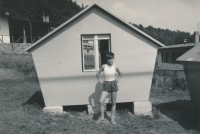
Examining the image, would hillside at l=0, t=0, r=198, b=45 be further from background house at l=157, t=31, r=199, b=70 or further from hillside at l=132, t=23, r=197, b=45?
background house at l=157, t=31, r=199, b=70

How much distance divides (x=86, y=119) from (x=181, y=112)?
361cm

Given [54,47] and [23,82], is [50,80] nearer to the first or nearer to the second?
[54,47]

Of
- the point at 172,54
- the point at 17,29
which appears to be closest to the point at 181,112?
the point at 172,54

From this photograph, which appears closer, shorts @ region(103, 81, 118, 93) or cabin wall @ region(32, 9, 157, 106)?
shorts @ region(103, 81, 118, 93)

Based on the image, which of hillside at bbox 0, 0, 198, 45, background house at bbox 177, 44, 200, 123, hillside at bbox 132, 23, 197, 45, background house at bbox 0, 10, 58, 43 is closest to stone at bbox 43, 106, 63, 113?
background house at bbox 177, 44, 200, 123

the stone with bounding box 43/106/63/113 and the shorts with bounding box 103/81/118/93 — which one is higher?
the shorts with bounding box 103/81/118/93

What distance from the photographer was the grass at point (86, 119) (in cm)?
535

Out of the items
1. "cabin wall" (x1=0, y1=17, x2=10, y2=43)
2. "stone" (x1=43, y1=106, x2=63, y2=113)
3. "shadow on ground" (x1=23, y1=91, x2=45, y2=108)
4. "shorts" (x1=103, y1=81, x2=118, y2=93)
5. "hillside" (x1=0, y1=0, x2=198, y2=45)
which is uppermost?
"hillside" (x1=0, y1=0, x2=198, y2=45)

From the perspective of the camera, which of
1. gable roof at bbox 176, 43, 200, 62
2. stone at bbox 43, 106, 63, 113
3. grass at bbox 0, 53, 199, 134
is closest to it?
grass at bbox 0, 53, 199, 134

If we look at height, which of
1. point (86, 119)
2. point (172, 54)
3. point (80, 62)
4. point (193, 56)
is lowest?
point (86, 119)

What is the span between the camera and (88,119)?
6.39 m

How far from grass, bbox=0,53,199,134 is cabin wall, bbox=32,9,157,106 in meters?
0.70

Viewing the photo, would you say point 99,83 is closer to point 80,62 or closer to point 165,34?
point 80,62

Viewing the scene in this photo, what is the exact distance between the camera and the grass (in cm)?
535
